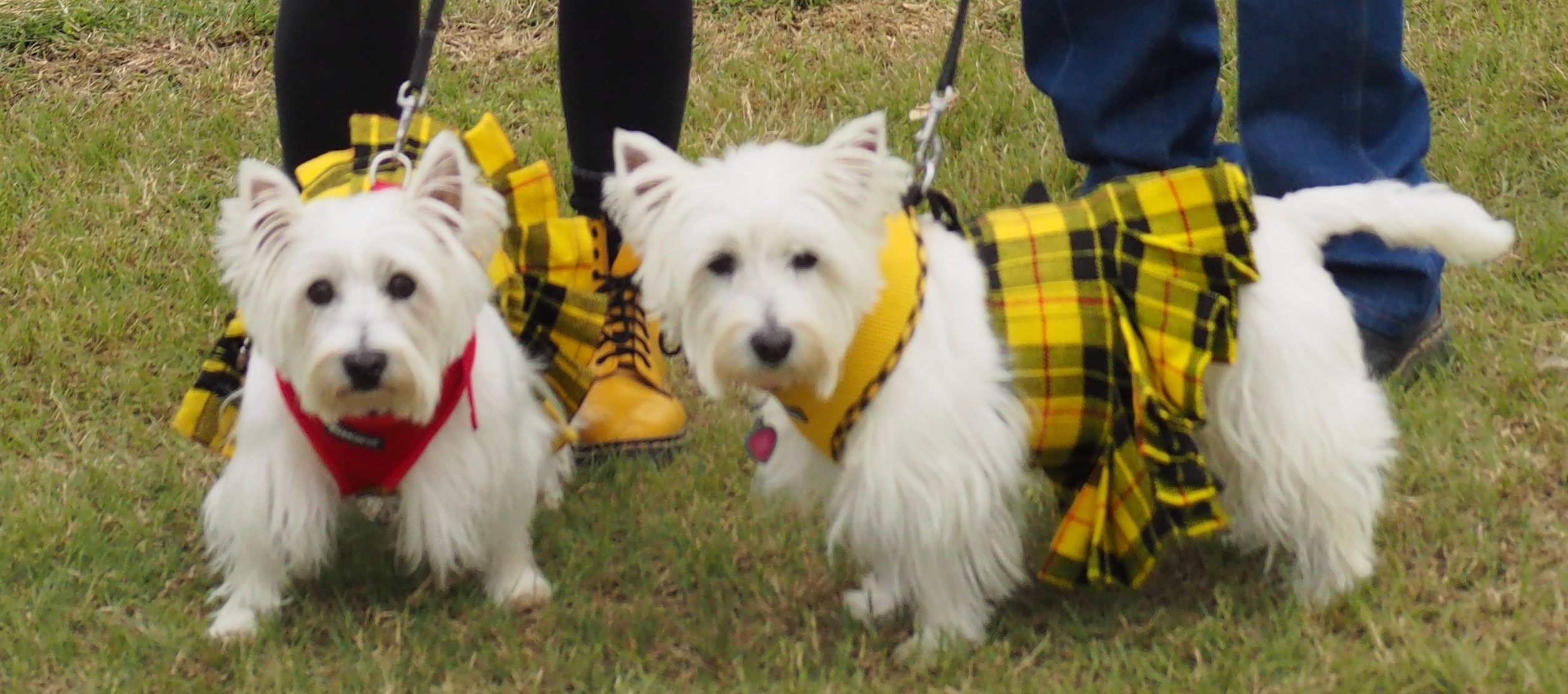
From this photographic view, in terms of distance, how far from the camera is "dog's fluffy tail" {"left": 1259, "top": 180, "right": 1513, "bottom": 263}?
2.65 metres

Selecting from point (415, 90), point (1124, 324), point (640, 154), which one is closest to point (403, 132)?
point (415, 90)

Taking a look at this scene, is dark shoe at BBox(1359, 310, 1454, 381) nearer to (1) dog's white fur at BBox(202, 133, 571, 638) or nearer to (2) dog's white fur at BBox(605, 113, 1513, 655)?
(2) dog's white fur at BBox(605, 113, 1513, 655)

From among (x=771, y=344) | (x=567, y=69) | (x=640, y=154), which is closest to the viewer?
(x=771, y=344)

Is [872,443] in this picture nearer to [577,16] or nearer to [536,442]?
[536,442]

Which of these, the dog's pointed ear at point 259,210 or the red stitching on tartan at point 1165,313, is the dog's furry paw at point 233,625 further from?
the red stitching on tartan at point 1165,313

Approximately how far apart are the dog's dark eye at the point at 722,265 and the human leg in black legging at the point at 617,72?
1.18 m

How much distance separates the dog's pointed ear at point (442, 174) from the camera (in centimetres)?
278

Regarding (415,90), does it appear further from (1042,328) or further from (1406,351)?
(1406,351)

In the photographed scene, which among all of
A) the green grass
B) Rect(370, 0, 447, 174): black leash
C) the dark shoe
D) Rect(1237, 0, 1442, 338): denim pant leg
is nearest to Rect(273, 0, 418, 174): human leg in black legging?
Rect(370, 0, 447, 174): black leash

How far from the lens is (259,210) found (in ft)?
8.91

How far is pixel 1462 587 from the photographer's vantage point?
287 cm

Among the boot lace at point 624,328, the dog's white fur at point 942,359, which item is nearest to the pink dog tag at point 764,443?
the dog's white fur at point 942,359

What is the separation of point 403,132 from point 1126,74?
1.76 metres

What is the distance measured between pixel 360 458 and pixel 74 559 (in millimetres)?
874
